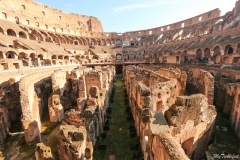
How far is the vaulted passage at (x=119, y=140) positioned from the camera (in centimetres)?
771

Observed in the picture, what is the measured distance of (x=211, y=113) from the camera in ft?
24.0

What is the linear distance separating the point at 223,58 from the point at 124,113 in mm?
18184

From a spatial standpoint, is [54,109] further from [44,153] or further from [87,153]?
[44,153]

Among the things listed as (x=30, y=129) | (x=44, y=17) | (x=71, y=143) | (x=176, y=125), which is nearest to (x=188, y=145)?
(x=176, y=125)

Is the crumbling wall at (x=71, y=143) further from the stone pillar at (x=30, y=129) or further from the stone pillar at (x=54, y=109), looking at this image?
the stone pillar at (x=54, y=109)

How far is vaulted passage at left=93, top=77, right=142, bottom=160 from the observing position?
7.71 meters

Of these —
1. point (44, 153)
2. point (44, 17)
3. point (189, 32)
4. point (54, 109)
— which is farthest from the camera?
point (44, 17)

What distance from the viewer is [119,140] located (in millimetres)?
8977

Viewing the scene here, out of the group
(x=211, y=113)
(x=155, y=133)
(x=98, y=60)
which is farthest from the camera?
(x=98, y=60)

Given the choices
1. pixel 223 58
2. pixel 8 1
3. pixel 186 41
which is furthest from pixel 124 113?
pixel 8 1

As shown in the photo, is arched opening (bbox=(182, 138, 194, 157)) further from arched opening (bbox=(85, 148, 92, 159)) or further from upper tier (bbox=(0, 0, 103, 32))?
upper tier (bbox=(0, 0, 103, 32))

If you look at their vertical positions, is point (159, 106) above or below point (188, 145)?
above

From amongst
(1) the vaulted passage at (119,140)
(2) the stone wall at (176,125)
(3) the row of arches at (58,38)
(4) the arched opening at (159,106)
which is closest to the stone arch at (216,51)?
(2) the stone wall at (176,125)

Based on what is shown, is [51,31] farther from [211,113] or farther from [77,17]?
[211,113]
